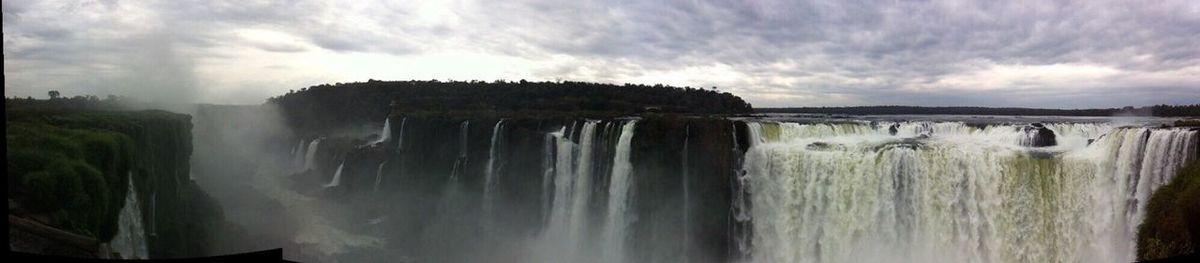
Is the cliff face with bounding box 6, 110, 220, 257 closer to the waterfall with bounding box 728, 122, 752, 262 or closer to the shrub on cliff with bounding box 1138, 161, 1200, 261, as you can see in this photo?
the waterfall with bounding box 728, 122, 752, 262

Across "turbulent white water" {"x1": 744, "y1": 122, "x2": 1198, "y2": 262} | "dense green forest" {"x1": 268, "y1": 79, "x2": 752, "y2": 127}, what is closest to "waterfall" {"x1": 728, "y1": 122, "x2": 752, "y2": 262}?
"turbulent white water" {"x1": 744, "y1": 122, "x2": 1198, "y2": 262}

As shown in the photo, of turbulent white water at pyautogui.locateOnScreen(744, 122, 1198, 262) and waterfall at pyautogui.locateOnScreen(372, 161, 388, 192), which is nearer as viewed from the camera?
turbulent white water at pyautogui.locateOnScreen(744, 122, 1198, 262)

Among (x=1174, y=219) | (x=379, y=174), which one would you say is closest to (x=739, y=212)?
(x=1174, y=219)

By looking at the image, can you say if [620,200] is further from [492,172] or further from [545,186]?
[492,172]

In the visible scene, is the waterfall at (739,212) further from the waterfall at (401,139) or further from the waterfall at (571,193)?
the waterfall at (401,139)

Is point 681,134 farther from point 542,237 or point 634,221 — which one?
point 542,237

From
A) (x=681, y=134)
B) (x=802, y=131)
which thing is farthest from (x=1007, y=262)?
(x=681, y=134)

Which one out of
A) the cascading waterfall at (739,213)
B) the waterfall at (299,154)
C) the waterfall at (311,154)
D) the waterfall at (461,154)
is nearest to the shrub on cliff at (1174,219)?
the cascading waterfall at (739,213)
